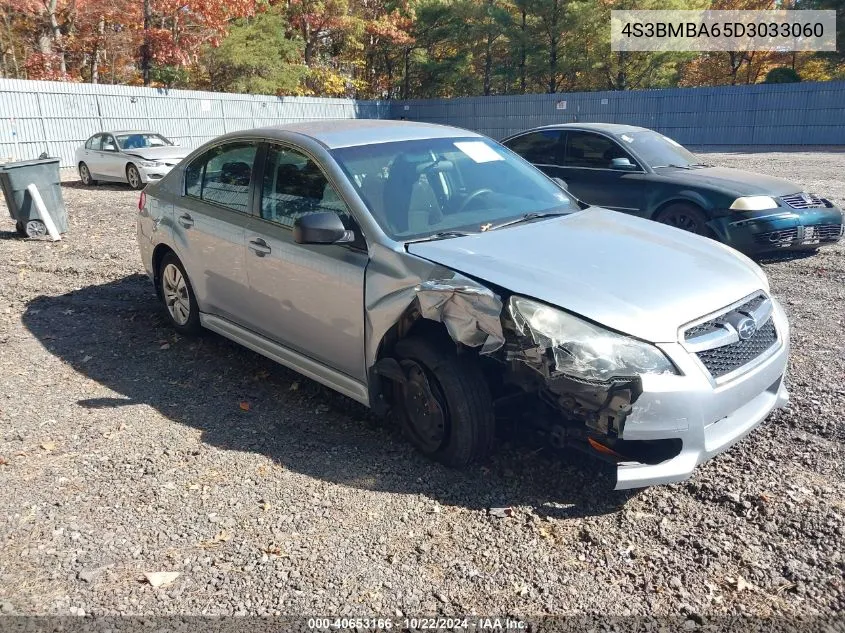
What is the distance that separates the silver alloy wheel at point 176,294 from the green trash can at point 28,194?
5412 millimetres

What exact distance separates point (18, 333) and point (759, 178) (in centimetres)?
801

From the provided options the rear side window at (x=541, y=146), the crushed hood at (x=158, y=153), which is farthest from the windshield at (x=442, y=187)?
the crushed hood at (x=158, y=153)

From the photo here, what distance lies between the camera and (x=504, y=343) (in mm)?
3227

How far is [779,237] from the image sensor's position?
7.54 m

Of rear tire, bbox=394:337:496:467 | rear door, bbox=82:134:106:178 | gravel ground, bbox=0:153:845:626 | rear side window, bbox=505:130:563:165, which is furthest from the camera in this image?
rear door, bbox=82:134:106:178

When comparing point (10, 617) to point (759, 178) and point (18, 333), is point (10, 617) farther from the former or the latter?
point (759, 178)

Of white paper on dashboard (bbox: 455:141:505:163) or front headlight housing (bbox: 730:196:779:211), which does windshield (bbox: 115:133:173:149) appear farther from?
white paper on dashboard (bbox: 455:141:505:163)

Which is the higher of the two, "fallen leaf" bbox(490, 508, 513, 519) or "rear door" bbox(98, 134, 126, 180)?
"rear door" bbox(98, 134, 126, 180)

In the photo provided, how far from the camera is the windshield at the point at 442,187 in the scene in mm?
4004

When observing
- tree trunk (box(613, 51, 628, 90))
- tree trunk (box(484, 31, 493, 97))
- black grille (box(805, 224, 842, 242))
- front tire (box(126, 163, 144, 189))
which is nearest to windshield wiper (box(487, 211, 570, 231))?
black grille (box(805, 224, 842, 242))

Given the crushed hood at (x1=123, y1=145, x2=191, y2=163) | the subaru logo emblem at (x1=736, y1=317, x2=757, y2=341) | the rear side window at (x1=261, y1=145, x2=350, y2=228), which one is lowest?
the subaru logo emblem at (x1=736, y1=317, x2=757, y2=341)

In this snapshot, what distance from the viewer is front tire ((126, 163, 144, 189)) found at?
16547mm

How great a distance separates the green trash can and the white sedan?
5889mm

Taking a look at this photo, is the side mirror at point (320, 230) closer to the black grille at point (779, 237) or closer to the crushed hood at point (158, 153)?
the black grille at point (779, 237)
